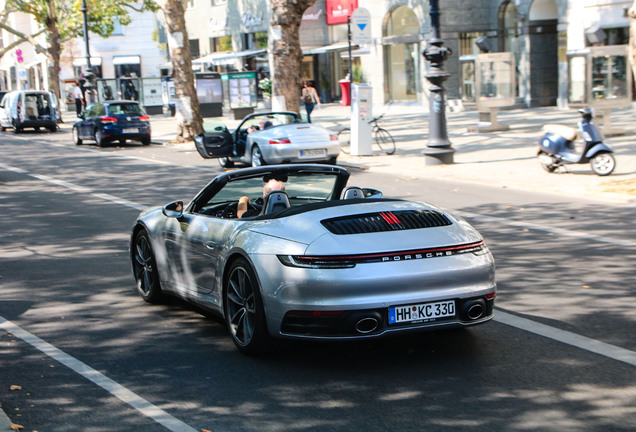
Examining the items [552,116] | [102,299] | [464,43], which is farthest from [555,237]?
[464,43]

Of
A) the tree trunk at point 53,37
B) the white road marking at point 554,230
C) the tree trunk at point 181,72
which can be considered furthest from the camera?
the tree trunk at point 53,37

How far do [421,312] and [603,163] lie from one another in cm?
1134

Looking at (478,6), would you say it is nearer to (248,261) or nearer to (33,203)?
(33,203)

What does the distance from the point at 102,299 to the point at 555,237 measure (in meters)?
5.48

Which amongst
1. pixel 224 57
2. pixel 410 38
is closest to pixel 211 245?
pixel 410 38

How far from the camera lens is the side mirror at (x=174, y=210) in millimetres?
7270

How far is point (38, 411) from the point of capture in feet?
16.9

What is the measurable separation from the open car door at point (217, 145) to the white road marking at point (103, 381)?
43.5 ft

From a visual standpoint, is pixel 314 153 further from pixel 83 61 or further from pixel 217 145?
pixel 83 61

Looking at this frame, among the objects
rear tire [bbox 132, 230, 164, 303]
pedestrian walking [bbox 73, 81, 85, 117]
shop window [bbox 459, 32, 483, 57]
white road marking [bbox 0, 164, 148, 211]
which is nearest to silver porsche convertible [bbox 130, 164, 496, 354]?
rear tire [bbox 132, 230, 164, 303]

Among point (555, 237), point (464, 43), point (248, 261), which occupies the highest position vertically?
point (464, 43)

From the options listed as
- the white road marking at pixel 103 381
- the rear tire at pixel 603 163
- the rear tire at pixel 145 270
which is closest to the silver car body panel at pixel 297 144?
the rear tire at pixel 603 163

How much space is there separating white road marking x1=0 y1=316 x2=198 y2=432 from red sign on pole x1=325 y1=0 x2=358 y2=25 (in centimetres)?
3926

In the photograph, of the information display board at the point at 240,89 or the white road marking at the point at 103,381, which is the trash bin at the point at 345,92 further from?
the white road marking at the point at 103,381
